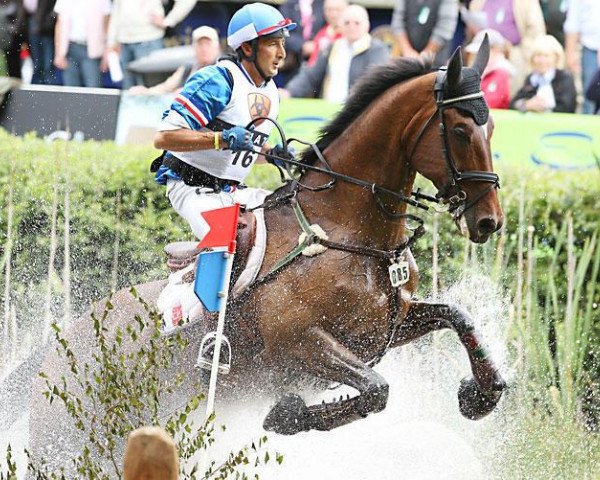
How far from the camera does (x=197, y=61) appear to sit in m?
11.6

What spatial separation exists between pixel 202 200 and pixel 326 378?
45.5 inches

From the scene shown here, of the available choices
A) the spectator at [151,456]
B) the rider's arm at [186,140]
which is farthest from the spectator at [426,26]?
the spectator at [151,456]

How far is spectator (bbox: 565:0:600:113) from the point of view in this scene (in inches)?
436

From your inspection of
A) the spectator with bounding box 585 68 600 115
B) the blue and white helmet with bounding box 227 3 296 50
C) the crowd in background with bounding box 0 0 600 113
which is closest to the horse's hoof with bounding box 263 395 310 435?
the blue and white helmet with bounding box 227 3 296 50

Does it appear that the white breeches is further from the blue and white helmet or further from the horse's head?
the horse's head

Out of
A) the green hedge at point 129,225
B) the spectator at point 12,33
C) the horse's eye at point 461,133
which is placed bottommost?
the green hedge at point 129,225

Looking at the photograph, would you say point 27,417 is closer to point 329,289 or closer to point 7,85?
point 329,289

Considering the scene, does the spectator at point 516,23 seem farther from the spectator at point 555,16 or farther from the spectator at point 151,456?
the spectator at point 151,456

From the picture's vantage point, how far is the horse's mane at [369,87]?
6.91m

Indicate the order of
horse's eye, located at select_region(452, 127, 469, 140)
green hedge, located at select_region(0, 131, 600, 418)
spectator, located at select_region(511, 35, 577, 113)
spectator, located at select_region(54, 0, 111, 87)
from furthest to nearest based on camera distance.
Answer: spectator, located at select_region(54, 0, 111, 87) < spectator, located at select_region(511, 35, 577, 113) < green hedge, located at select_region(0, 131, 600, 418) < horse's eye, located at select_region(452, 127, 469, 140)

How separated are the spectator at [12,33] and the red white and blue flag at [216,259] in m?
6.30

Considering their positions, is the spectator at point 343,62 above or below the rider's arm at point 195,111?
below

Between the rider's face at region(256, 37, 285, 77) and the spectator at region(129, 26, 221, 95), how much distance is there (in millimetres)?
3983

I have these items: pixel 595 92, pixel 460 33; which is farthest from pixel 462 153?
pixel 460 33
